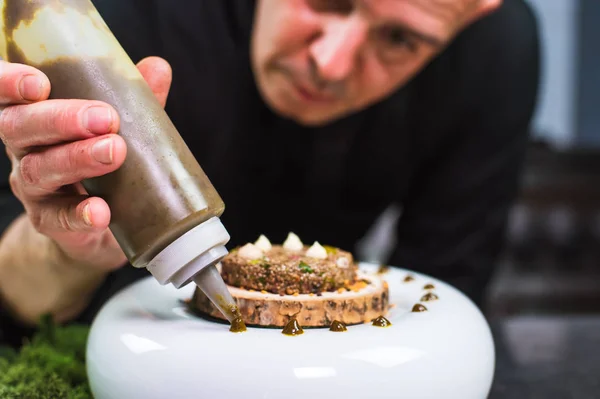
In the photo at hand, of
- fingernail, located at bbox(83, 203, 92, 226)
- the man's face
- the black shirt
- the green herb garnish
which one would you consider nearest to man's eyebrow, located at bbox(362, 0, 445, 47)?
the man's face

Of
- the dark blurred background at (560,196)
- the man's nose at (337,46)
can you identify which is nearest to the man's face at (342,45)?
the man's nose at (337,46)

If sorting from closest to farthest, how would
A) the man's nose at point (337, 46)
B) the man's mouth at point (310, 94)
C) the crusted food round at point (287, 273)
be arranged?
the crusted food round at point (287, 273) → the man's nose at point (337, 46) → the man's mouth at point (310, 94)

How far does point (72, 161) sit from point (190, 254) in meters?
0.11

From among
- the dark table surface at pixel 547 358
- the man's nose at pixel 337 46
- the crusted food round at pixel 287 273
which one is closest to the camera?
the crusted food round at pixel 287 273

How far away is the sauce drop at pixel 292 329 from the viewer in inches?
19.0

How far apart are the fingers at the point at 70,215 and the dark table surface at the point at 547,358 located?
0.48 meters

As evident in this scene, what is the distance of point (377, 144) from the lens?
130 cm

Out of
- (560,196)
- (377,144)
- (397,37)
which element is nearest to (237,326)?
(397,37)

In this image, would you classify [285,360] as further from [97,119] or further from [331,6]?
[331,6]

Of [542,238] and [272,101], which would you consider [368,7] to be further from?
[542,238]

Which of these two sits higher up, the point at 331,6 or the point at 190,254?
the point at 331,6

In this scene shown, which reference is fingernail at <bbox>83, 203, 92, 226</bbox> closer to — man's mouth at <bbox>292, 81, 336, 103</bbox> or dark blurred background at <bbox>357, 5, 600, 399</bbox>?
man's mouth at <bbox>292, 81, 336, 103</bbox>

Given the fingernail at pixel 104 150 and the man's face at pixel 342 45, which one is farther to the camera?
the man's face at pixel 342 45

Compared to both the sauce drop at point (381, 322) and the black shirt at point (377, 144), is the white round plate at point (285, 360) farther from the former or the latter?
the black shirt at point (377, 144)
